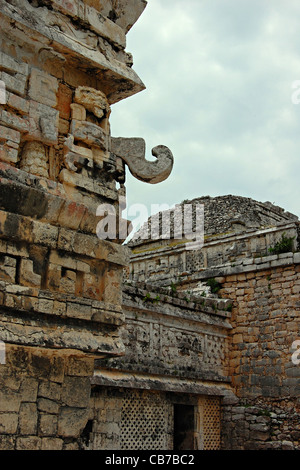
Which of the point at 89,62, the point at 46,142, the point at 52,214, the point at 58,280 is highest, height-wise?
the point at 89,62

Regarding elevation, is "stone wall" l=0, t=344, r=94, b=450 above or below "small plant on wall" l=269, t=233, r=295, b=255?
below

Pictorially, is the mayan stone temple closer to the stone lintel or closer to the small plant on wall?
the stone lintel

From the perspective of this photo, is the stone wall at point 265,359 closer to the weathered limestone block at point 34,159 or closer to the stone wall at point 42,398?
the stone wall at point 42,398

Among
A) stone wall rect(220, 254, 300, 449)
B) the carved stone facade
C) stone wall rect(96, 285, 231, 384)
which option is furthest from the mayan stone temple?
stone wall rect(220, 254, 300, 449)

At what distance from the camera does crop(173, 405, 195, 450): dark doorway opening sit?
1009 cm

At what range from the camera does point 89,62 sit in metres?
4.73

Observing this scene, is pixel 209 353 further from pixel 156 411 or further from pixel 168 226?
pixel 168 226

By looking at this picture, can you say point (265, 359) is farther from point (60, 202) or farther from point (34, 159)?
point (34, 159)

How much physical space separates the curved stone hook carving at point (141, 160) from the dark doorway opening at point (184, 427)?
648 cm

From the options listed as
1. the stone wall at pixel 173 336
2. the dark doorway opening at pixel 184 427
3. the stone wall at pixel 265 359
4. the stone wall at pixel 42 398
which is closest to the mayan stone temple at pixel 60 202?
the stone wall at pixel 42 398

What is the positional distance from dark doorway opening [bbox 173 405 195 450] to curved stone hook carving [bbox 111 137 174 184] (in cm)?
648
